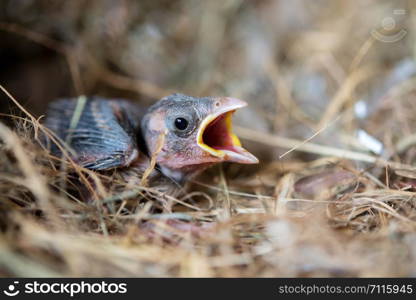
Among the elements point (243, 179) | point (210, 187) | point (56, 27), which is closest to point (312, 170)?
point (243, 179)

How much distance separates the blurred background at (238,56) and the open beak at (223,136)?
58 centimetres

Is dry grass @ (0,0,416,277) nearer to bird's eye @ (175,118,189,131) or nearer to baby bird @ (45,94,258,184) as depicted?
baby bird @ (45,94,258,184)

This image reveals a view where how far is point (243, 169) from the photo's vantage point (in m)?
2.35

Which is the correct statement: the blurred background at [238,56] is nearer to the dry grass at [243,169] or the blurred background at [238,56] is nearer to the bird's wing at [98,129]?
the dry grass at [243,169]

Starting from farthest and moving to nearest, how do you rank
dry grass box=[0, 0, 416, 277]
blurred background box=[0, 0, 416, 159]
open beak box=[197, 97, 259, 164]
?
blurred background box=[0, 0, 416, 159]
open beak box=[197, 97, 259, 164]
dry grass box=[0, 0, 416, 277]

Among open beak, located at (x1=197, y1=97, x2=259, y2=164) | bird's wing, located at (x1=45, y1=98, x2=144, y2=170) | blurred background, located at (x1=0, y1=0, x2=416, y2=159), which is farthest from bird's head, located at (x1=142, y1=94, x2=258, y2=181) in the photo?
blurred background, located at (x1=0, y1=0, x2=416, y2=159)

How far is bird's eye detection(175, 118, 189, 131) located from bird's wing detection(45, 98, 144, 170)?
0.23m

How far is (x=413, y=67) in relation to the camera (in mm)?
2639

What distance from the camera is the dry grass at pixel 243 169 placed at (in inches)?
54.2

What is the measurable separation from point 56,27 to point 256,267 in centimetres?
225

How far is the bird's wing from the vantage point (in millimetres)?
1819

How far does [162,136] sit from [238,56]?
5.36 ft

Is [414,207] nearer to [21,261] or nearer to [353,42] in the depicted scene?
[21,261]

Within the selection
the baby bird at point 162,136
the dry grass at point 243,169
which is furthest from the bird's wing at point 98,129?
the dry grass at point 243,169
